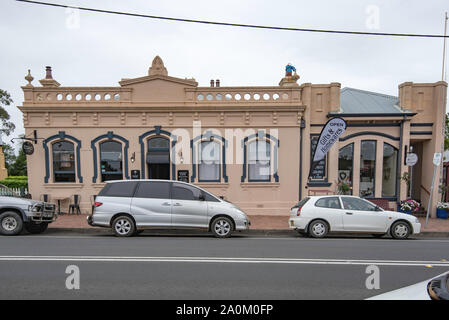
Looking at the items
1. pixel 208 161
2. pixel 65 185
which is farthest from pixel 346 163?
pixel 65 185

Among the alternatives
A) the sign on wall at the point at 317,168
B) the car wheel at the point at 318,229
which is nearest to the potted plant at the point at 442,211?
the sign on wall at the point at 317,168

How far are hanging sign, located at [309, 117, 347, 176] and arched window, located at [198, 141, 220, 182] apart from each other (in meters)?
4.26

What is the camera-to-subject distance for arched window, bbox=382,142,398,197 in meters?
11.5

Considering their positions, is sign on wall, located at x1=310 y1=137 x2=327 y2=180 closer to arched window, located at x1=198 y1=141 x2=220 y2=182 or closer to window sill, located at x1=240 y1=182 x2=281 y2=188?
window sill, located at x1=240 y1=182 x2=281 y2=188

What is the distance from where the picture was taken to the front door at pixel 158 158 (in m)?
11.2

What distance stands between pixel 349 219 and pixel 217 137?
625cm

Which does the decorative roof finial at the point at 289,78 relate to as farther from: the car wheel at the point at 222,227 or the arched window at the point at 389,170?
the car wheel at the point at 222,227

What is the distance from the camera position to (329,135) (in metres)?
10.1

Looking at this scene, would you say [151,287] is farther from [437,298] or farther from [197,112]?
[197,112]

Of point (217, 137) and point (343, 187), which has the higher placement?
point (217, 137)

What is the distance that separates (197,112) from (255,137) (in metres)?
2.87

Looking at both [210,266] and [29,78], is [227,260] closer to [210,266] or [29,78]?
[210,266]

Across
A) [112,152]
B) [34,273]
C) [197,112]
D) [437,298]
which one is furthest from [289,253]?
[112,152]

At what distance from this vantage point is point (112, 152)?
37.4ft
